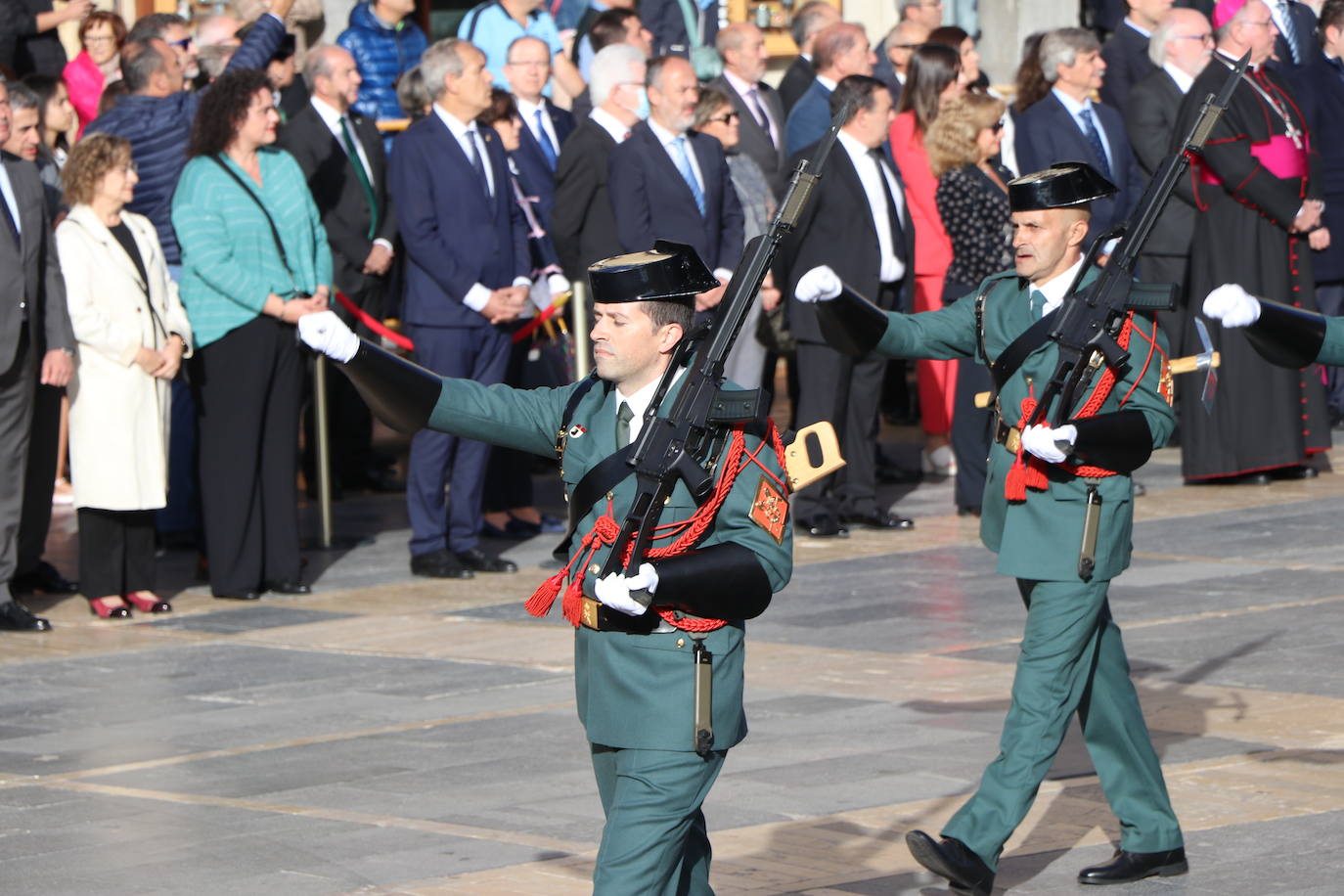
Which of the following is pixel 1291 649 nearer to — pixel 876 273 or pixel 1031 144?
pixel 876 273

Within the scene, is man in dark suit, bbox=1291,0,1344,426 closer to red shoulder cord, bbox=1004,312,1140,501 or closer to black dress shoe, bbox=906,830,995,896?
red shoulder cord, bbox=1004,312,1140,501

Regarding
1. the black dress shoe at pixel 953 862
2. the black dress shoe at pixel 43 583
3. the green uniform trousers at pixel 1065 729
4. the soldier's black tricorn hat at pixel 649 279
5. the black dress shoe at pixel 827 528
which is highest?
the soldier's black tricorn hat at pixel 649 279

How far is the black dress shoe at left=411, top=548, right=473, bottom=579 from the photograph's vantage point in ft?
36.9

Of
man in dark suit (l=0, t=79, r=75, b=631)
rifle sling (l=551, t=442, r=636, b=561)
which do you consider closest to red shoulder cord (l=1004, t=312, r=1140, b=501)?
rifle sling (l=551, t=442, r=636, b=561)

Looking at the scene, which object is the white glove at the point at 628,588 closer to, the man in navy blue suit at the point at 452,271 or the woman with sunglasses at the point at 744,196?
the man in navy blue suit at the point at 452,271

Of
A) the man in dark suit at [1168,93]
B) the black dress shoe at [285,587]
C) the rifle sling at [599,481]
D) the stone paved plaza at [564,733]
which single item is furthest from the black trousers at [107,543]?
the man in dark suit at [1168,93]

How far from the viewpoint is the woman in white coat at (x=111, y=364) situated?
1024 centimetres

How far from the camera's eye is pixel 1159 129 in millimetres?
13141

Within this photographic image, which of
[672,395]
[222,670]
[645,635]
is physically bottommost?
[222,670]

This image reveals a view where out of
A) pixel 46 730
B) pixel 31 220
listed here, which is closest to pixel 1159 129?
pixel 31 220

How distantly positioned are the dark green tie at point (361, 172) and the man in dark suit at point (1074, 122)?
3.55 m

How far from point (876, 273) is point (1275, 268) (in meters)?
2.51

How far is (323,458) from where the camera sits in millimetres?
12078

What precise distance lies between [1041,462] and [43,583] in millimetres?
6202
